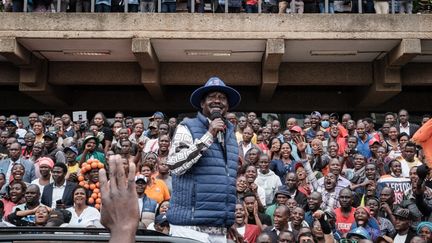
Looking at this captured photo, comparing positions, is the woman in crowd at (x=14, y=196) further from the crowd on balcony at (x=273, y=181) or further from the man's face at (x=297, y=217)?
the man's face at (x=297, y=217)

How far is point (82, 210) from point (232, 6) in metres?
6.63

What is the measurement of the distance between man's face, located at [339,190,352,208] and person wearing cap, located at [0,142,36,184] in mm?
4175

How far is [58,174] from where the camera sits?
25.7ft

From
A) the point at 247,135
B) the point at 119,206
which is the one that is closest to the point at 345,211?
the point at 247,135

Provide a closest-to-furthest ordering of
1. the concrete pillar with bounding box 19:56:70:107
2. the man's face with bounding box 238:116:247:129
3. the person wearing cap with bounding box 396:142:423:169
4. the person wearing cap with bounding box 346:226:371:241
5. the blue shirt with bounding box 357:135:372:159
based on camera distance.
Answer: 1. the person wearing cap with bounding box 346:226:371:241
2. the person wearing cap with bounding box 396:142:423:169
3. the blue shirt with bounding box 357:135:372:159
4. the man's face with bounding box 238:116:247:129
5. the concrete pillar with bounding box 19:56:70:107

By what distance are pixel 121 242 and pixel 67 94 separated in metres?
13.1

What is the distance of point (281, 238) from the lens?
6.21m

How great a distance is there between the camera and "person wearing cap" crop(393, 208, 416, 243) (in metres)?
6.77

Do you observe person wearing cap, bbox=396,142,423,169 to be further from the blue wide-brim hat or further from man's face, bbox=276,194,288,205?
the blue wide-brim hat

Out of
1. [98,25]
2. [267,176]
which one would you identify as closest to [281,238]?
[267,176]

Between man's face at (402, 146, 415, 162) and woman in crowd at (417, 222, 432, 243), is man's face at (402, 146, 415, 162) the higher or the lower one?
the higher one

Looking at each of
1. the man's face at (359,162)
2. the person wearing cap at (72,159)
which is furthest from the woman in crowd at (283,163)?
the person wearing cap at (72,159)

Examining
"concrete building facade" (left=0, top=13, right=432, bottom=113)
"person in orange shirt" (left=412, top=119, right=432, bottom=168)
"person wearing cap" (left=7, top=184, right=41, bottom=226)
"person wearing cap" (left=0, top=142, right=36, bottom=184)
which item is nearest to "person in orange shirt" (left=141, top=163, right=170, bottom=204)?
"person wearing cap" (left=7, top=184, right=41, bottom=226)

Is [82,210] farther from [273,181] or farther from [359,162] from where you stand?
[359,162]
